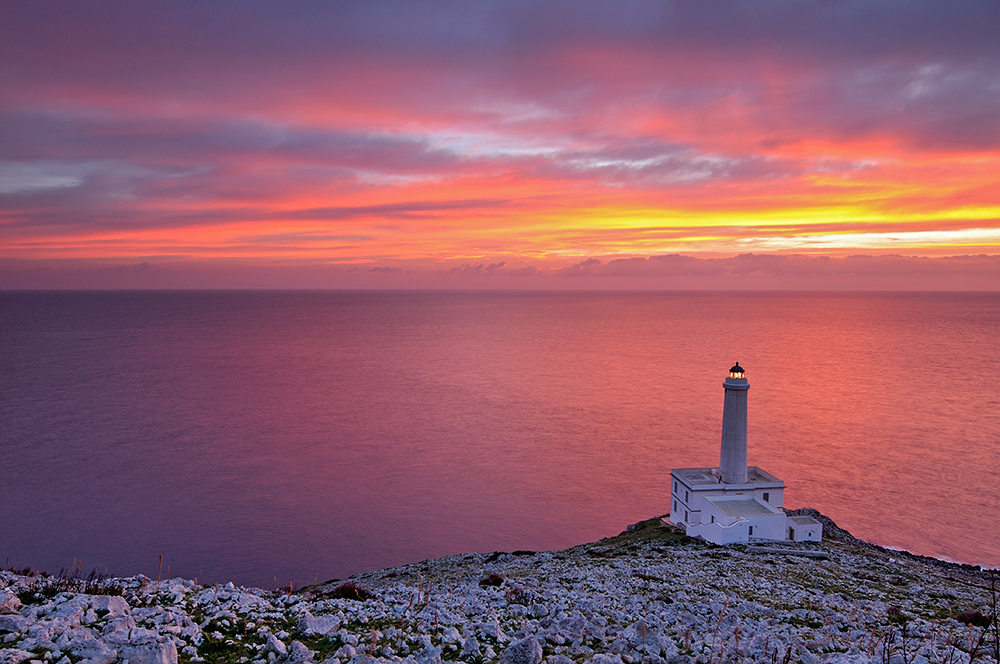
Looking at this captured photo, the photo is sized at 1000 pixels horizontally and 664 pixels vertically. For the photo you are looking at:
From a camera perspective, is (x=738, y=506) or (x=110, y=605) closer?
(x=110, y=605)

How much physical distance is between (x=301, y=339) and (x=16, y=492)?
127 meters

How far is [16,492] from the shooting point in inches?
1986

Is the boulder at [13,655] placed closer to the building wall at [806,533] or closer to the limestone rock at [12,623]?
the limestone rock at [12,623]

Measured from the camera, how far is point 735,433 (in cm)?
3859

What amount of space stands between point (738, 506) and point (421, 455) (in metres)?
37.5

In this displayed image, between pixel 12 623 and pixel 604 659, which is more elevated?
pixel 12 623

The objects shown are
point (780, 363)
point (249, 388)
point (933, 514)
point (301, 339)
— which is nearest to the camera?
point (933, 514)

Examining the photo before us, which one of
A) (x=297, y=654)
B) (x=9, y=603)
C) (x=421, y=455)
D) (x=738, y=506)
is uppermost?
(x=9, y=603)

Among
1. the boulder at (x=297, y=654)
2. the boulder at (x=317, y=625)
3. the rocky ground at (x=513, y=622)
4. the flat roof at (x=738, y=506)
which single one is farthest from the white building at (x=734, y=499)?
the boulder at (x=297, y=654)

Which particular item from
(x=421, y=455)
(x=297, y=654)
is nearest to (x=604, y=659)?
(x=297, y=654)

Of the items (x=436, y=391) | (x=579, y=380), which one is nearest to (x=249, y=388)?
(x=436, y=391)

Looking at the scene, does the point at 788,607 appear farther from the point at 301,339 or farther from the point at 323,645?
the point at 301,339

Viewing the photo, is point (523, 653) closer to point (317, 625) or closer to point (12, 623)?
point (317, 625)

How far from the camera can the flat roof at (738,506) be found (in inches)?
1336
